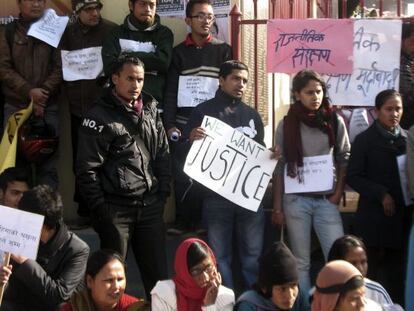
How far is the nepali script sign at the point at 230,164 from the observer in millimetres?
5602

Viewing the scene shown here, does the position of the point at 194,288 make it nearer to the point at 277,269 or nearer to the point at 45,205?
the point at 277,269

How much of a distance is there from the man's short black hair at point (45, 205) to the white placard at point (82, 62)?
1949mm

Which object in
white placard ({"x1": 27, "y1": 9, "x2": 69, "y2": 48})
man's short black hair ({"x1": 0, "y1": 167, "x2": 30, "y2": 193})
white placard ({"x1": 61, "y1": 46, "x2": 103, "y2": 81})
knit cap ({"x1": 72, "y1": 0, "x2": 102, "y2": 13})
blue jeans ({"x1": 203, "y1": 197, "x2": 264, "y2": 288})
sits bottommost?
blue jeans ({"x1": 203, "y1": 197, "x2": 264, "y2": 288})

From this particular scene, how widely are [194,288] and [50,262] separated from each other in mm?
908

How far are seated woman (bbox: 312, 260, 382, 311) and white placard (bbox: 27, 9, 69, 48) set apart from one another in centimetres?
370

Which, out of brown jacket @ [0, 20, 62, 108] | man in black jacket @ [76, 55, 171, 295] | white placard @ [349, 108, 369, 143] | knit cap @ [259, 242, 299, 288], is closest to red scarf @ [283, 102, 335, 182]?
white placard @ [349, 108, 369, 143]

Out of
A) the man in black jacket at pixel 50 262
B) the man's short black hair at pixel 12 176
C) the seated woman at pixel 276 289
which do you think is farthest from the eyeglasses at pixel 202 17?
the seated woman at pixel 276 289

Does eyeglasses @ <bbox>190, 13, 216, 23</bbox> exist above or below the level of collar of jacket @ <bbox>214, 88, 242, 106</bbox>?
above

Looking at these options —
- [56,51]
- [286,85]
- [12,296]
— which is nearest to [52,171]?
[56,51]

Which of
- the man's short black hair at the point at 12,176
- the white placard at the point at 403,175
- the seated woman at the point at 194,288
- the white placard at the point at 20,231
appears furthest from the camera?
the man's short black hair at the point at 12,176

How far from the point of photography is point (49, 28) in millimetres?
6738

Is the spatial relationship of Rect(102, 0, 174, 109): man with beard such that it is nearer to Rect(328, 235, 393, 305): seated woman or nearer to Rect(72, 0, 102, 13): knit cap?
Rect(72, 0, 102, 13): knit cap

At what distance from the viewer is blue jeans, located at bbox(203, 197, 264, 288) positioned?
5.78 m

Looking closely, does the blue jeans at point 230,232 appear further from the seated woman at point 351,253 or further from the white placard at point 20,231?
the white placard at point 20,231
